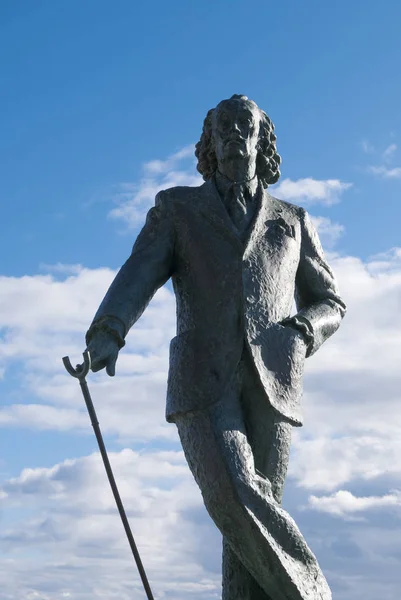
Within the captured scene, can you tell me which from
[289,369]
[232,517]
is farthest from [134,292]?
[232,517]

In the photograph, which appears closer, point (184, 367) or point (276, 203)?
point (184, 367)

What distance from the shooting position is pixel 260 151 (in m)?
8.52

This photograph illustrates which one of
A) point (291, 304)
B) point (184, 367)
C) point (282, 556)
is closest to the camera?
point (282, 556)

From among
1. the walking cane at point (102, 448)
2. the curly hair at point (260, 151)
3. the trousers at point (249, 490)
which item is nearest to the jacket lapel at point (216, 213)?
the curly hair at point (260, 151)

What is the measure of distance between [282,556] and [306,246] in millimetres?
2443

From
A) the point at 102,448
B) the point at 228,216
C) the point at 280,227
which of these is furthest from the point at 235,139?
the point at 102,448

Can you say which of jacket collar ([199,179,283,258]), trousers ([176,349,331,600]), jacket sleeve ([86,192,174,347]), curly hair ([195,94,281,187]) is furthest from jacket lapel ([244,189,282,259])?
trousers ([176,349,331,600])

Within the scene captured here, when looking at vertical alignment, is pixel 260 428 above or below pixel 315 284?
below

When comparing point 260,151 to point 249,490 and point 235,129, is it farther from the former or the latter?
point 249,490

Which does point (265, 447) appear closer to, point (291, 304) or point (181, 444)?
point (181, 444)

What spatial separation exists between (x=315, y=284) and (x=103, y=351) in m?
1.84

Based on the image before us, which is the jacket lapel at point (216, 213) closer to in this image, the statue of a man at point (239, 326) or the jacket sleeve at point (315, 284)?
the statue of a man at point (239, 326)

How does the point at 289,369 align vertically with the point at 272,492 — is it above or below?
above

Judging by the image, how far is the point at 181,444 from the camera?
745cm
